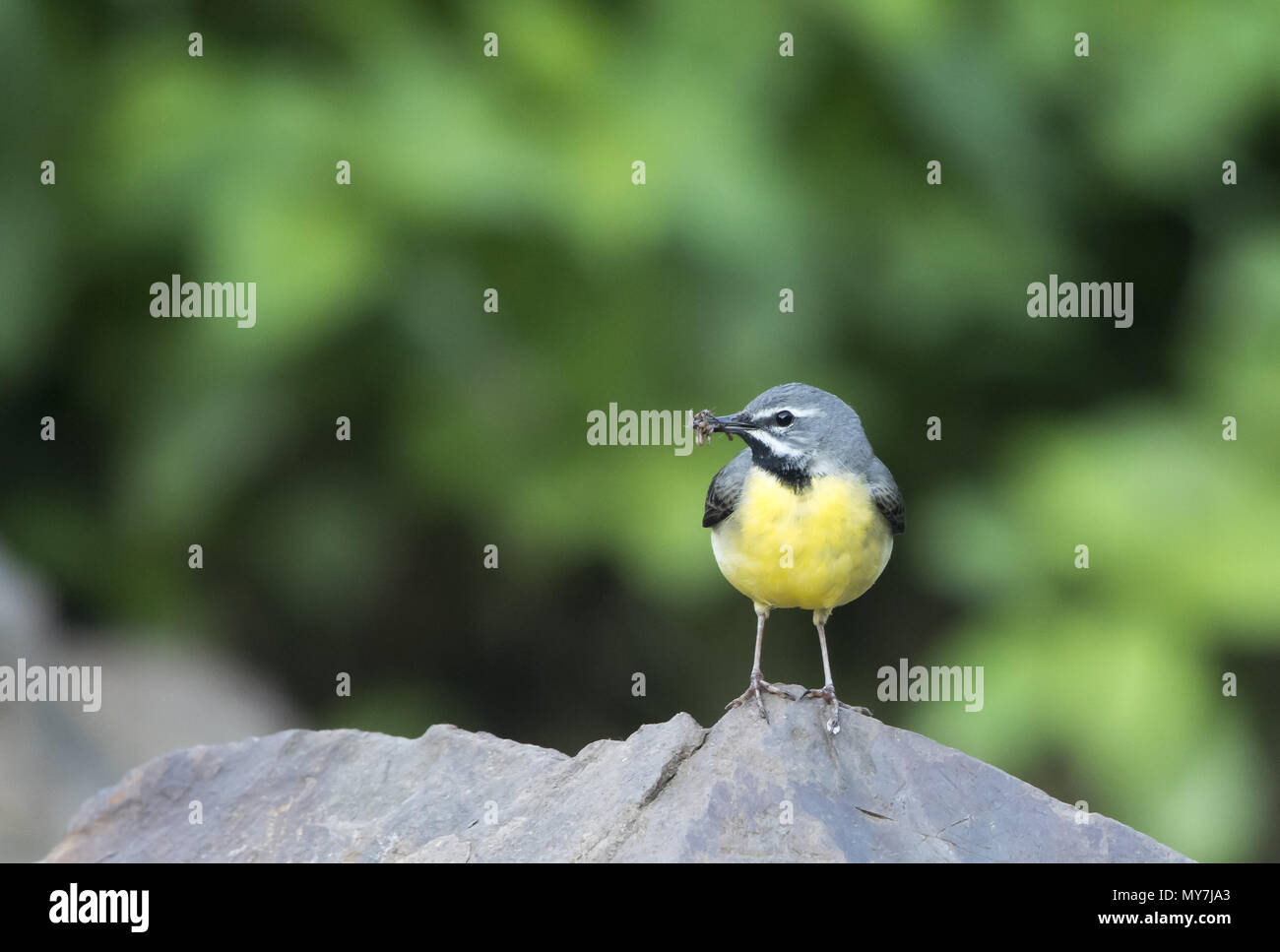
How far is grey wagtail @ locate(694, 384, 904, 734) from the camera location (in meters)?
5.96

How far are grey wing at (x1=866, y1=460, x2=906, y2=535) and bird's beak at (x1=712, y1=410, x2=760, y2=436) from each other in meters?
0.56

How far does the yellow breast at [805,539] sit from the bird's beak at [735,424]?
0.71 ft

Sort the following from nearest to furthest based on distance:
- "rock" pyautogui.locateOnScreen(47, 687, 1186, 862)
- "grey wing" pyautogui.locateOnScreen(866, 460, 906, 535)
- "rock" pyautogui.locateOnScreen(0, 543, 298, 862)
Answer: "rock" pyautogui.locateOnScreen(47, 687, 1186, 862), "grey wing" pyautogui.locateOnScreen(866, 460, 906, 535), "rock" pyautogui.locateOnScreen(0, 543, 298, 862)

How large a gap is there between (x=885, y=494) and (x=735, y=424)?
0.73m

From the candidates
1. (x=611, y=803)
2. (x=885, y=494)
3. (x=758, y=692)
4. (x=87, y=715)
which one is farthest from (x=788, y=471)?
(x=87, y=715)

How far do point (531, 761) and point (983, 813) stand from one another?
1.85m

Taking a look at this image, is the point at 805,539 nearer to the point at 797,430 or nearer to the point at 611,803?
the point at 797,430

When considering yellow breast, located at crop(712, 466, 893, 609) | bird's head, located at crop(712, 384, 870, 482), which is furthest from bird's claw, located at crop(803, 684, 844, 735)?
bird's head, located at crop(712, 384, 870, 482)

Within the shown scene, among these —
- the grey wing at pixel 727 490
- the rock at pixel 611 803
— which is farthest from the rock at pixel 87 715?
the grey wing at pixel 727 490

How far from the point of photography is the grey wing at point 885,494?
20.2ft

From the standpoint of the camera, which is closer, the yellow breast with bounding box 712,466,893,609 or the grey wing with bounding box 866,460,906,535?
the yellow breast with bounding box 712,466,893,609

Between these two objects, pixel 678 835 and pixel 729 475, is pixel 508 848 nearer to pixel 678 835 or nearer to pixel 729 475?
pixel 678 835

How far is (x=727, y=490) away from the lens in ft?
20.5

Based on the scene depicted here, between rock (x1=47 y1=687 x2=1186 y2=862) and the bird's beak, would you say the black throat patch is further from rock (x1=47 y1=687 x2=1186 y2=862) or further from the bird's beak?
rock (x1=47 y1=687 x2=1186 y2=862)
